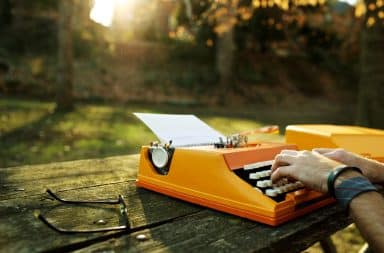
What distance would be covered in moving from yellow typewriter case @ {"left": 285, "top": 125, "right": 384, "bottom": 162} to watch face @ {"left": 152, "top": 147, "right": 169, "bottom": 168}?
0.75 meters

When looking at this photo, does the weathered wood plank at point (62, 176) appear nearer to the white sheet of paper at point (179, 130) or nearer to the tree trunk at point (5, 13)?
the white sheet of paper at point (179, 130)

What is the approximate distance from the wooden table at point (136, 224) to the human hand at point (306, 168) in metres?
0.12

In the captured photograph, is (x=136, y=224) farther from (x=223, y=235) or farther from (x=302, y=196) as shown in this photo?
(x=302, y=196)

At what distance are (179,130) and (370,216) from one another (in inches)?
29.1

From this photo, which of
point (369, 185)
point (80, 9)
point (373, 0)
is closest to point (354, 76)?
point (80, 9)

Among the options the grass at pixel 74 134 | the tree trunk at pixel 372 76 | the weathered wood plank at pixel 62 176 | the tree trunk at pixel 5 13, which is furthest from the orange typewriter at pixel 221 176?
the tree trunk at pixel 5 13

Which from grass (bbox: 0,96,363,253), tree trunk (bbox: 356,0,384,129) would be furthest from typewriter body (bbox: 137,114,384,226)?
tree trunk (bbox: 356,0,384,129)

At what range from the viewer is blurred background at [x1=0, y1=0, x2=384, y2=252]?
600 cm

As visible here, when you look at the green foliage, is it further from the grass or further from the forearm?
the forearm

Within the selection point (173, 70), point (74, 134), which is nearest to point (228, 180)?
point (74, 134)

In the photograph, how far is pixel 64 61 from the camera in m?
8.56

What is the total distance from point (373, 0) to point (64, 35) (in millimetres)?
5994

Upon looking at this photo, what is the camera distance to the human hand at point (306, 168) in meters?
1.04

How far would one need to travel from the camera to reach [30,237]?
2.98ft
